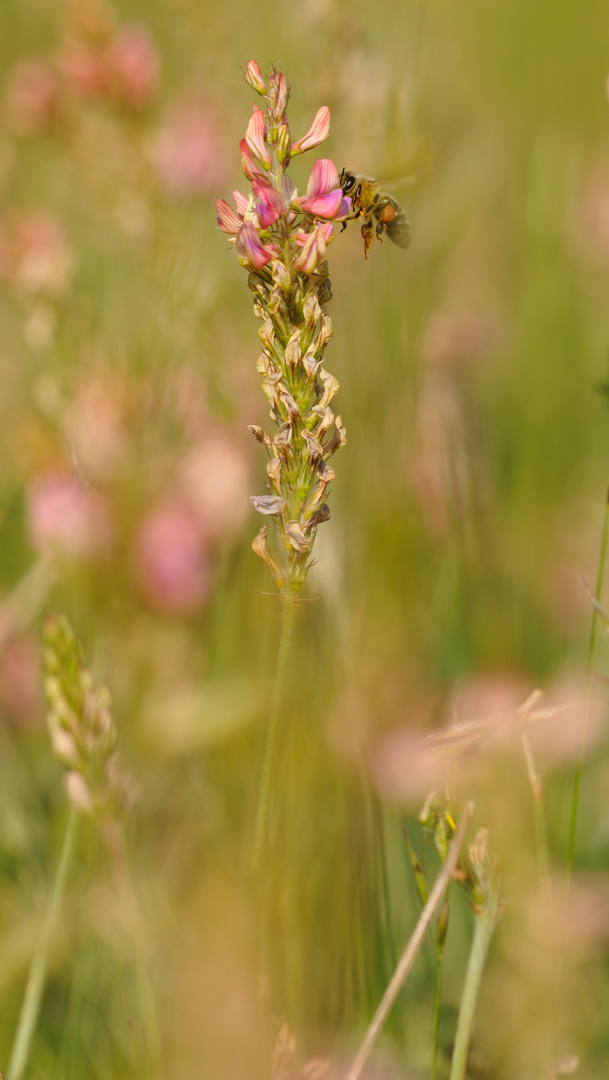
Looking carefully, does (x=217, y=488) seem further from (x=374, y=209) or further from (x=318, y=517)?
(x=318, y=517)

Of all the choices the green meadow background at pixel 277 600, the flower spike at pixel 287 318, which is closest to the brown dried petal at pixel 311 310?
the flower spike at pixel 287 318

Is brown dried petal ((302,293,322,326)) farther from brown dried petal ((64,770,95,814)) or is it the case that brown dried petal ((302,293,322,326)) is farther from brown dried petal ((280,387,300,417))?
brown dried petal ((64,770,95,814))

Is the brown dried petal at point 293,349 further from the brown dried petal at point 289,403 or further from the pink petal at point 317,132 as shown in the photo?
the pink petal at point 317,132

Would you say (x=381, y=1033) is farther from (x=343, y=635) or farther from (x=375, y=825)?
(x=343, y=635)

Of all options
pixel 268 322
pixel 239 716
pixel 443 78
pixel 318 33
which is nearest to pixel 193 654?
pixel 239 716

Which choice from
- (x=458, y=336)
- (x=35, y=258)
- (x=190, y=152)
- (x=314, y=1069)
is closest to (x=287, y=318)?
(x=314, y=1069)

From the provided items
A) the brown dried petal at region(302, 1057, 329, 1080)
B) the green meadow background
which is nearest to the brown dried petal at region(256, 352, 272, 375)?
the green meadow background
